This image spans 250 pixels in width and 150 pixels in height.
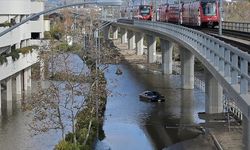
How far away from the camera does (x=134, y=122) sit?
160 ft

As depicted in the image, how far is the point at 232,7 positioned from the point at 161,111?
7544 centimetres

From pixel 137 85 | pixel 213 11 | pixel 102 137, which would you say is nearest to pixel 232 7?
pixel 137 85

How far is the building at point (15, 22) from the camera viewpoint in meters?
58.0

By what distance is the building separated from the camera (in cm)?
5800

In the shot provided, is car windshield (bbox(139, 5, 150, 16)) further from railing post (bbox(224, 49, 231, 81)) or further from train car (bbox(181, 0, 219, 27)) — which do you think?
railing post (bbox(224, 49, 231, 81))

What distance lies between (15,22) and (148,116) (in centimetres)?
1866

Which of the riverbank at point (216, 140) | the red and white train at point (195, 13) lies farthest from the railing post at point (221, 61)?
the red and white train at point (195, 13)

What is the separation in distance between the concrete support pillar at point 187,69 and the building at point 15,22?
17.3 meters

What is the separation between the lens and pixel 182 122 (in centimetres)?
4809

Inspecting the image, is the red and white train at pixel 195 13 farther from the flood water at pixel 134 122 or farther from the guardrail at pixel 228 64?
the guardrail at pixel 228 64

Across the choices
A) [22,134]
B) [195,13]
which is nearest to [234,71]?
[22,134]

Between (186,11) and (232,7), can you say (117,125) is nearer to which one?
(186,11)

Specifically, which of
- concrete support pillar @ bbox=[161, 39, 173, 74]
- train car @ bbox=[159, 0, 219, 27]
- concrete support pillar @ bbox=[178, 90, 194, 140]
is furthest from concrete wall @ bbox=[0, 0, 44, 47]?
concrete support pillar @ bbox=[161, 39, 173, 74]

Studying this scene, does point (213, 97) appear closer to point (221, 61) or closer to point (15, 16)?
point (221, 61)
